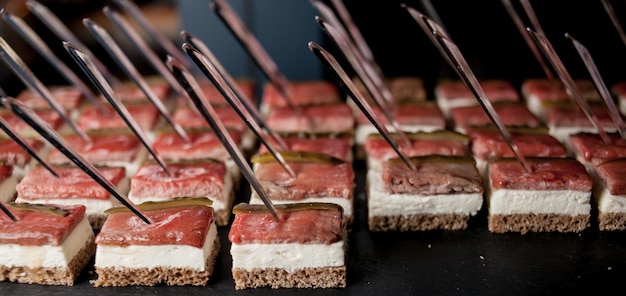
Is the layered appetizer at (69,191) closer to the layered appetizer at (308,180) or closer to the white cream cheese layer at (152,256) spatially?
the white cream cheese layer at (152,256)

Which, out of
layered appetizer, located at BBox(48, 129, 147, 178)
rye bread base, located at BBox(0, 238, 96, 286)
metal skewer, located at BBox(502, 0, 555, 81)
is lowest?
rye bread base, located at BBox(0, 238, 96, 286)

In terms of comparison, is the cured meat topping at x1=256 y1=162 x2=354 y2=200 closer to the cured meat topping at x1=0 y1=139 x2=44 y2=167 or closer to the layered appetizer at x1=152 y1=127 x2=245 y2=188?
the layered appetizer at x1=152 y1=127 x2=245 y2=188

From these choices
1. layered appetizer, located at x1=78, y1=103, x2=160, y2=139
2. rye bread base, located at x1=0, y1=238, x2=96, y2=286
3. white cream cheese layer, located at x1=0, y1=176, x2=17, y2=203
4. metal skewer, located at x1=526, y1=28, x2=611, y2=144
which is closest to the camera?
rye bread base, located at x1=0, y1=238, x2=96, y2=286

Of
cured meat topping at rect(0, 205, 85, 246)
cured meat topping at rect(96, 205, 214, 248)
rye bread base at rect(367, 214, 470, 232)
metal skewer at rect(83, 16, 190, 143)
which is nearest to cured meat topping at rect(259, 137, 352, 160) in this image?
rye bread base at rect(367, 214, 470, 232)

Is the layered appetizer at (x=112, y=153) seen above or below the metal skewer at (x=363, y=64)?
below

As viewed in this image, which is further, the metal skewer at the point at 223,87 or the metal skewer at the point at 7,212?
the metal skewer at the point at 7,212

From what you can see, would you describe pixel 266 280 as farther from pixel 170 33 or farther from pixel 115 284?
pixel 170 33

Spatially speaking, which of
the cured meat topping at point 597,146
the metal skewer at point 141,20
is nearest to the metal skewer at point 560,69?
the cured meat topping at point 597,146
